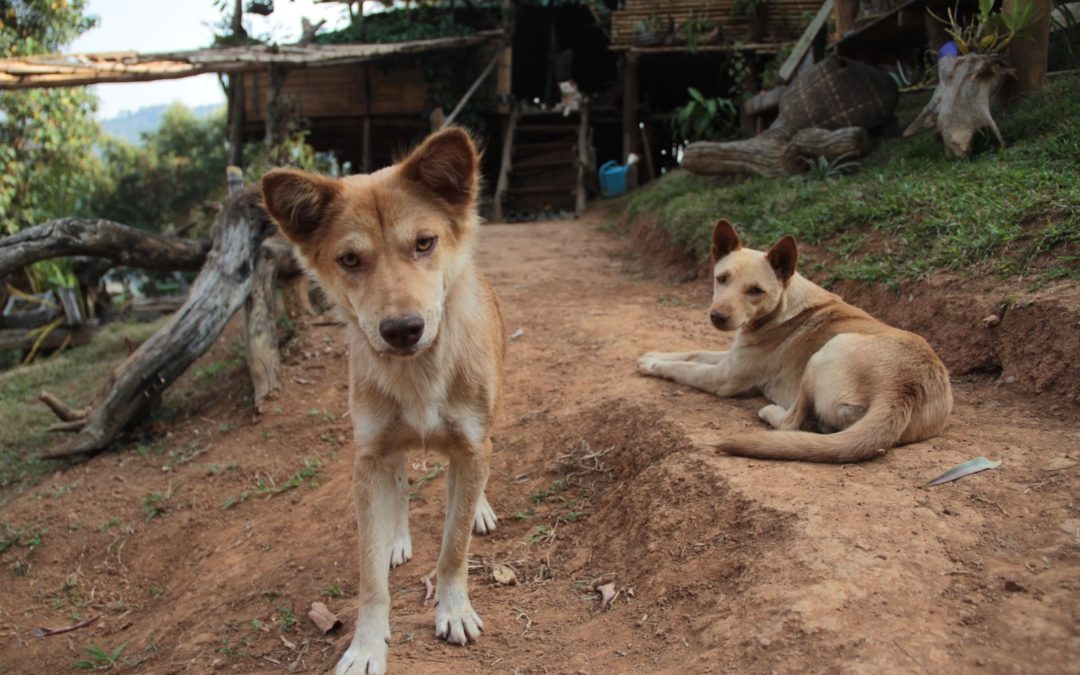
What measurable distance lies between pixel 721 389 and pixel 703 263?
3.95m

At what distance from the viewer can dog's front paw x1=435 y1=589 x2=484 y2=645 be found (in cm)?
325

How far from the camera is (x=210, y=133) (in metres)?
29.1

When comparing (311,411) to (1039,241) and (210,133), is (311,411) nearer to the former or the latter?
(1039,241)

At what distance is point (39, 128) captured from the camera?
568 inches

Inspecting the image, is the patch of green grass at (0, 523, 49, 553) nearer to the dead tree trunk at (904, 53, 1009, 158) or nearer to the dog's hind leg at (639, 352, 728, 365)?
the dog's hind leg at (639, 352, 728, 365)

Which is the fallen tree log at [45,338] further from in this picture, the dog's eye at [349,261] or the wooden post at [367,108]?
the dog's eye at [349,261]

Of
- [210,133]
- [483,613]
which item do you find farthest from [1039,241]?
[210,133]

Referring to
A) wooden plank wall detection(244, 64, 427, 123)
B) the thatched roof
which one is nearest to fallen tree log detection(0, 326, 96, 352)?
the thatched roof

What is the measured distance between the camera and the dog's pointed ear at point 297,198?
3.07 metres

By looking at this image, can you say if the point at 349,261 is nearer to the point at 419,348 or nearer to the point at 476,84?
the point at 419,348

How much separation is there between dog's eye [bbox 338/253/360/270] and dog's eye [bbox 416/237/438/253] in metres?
0.25

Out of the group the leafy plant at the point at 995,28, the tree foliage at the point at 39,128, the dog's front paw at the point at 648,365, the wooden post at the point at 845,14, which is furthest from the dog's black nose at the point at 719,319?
the tree foliage at the point at 39,128

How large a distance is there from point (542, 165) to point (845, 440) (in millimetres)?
15295

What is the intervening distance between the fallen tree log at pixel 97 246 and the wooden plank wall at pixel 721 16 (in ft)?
34.0
